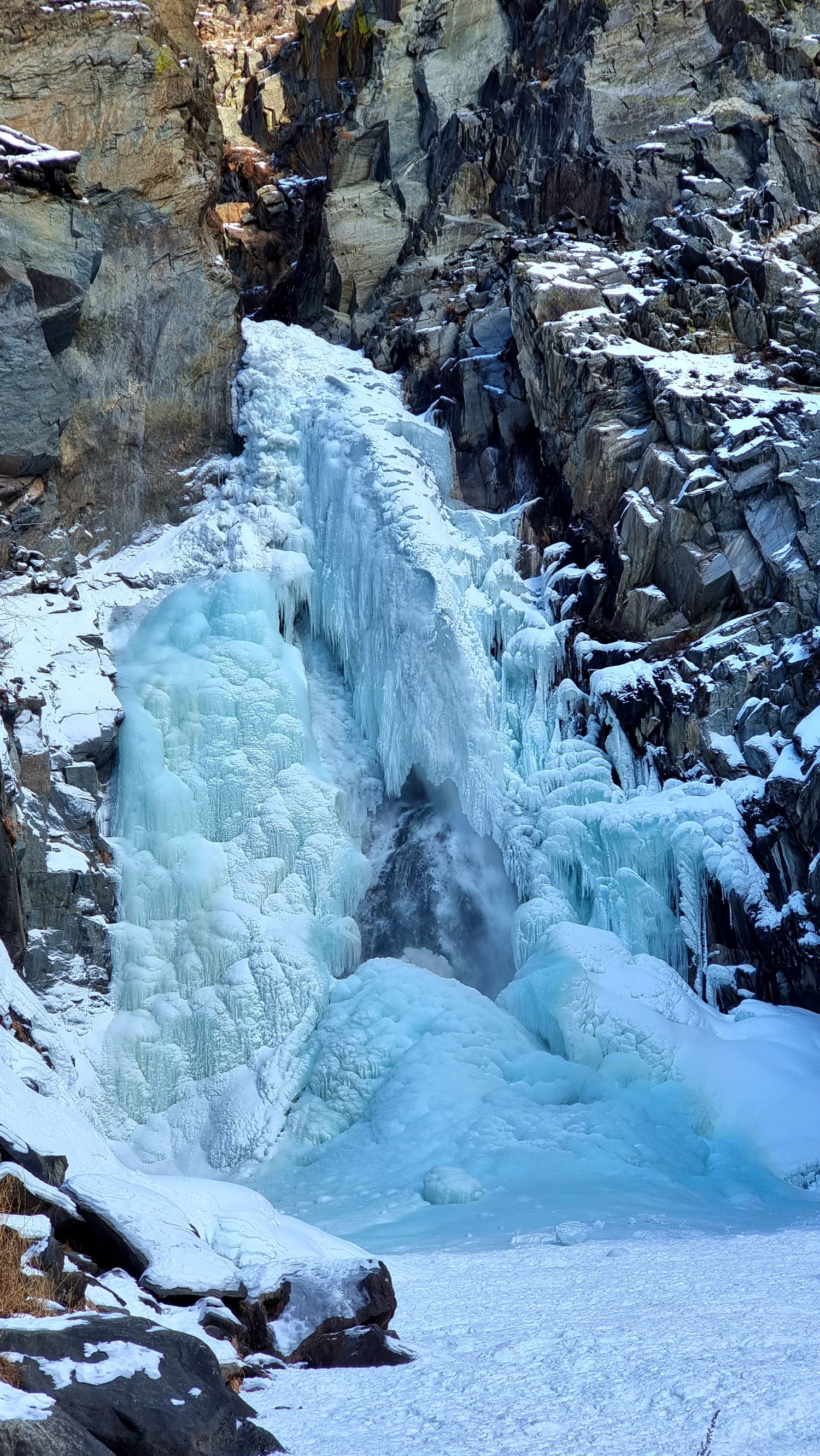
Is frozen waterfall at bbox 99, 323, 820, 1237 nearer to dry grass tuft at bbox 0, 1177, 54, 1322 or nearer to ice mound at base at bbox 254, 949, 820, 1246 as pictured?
ice mound at base at bbox 254, 949, 820, 1246

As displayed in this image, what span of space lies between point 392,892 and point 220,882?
2.77 meters

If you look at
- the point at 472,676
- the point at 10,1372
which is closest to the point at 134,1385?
the point at 10,1372

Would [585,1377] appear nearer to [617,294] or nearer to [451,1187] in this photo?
[451,1187]

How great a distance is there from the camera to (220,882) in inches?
666

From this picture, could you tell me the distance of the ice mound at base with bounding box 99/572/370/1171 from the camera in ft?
51.4

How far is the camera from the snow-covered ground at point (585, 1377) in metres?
5.24

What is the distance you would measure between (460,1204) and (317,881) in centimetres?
537

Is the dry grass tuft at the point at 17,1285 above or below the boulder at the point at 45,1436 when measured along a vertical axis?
below

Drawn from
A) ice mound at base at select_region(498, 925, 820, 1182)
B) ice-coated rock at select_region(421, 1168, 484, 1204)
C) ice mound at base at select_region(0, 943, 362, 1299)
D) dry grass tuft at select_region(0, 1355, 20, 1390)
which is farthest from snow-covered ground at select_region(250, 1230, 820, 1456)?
ice mound at base at select_region(498, 925, 820, 1182)

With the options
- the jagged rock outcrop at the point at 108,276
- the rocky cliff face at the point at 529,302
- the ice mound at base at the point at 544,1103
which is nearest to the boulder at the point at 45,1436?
the ice mound at base at the point at 544,1103

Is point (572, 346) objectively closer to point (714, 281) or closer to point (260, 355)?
point (714, 281)

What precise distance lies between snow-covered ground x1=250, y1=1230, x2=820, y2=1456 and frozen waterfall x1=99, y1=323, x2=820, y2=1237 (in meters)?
3.77

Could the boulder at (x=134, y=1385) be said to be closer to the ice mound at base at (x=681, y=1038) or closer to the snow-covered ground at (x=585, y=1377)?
the snow-covered ground at (x=585, y=1377)

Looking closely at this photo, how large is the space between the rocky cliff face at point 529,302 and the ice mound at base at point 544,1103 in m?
1.87
